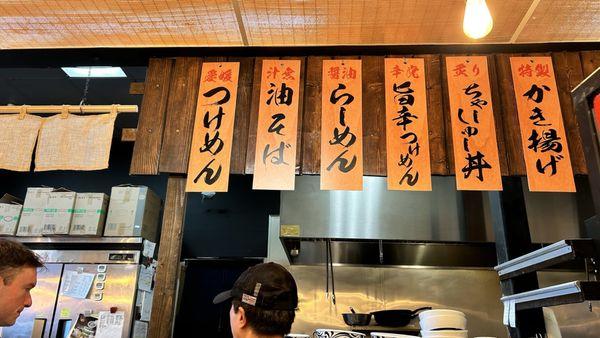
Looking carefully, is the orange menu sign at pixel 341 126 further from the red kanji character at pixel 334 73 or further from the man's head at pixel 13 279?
the man's head at pixel 13 279

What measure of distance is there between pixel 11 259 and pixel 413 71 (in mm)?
2952

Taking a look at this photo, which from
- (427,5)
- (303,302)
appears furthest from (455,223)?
(427,5)

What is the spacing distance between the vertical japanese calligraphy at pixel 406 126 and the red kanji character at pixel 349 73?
0.26 metres

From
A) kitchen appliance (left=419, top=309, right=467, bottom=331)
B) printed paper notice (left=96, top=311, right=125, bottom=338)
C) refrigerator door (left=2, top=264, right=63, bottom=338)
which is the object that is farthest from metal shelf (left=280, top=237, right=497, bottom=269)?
refrigerator door (left=2, top=264, right=63, bottom=338)

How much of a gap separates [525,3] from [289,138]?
187cm

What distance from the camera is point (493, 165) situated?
3311 mm

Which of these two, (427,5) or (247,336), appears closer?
(247,336)

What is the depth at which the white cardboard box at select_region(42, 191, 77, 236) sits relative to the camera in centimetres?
591

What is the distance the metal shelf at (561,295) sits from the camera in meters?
2.19

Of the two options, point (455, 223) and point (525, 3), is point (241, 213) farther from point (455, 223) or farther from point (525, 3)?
point (525, 3)

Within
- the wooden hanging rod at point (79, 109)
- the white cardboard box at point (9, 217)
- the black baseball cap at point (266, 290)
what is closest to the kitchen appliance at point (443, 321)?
the black baseball cap at point (266, 290)

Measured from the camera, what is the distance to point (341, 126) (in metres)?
3.46

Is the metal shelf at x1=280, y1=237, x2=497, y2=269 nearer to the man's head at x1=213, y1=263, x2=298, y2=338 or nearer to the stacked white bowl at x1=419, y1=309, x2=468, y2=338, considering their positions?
the stacked white bowl at x1=419, y1=309, x2=468, y2=338

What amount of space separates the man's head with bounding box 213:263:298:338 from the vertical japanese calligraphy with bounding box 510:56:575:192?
214 cm
